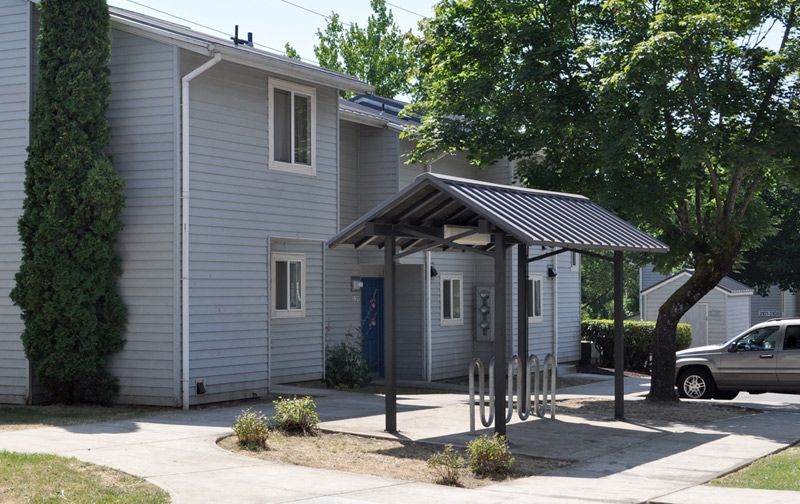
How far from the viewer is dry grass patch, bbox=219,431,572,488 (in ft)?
35.3

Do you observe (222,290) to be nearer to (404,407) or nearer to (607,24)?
(404,407)

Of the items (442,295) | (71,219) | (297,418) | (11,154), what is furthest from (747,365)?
(11,154)

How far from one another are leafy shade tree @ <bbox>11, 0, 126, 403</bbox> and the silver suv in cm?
1122

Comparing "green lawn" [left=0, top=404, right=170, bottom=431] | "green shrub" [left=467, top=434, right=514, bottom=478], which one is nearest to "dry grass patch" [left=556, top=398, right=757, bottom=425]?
"green shrub" [left=467, top=434, right=514, bottom=478]

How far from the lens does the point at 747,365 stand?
19141mm

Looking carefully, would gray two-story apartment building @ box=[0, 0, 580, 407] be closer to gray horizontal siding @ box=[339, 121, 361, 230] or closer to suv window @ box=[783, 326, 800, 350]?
gray horizontal siding @ box=[339, 121, 361, 230]

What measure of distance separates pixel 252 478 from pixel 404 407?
713cm

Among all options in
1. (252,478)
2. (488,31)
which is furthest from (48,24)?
(252,478)

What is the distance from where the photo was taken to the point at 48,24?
1620 centimetres

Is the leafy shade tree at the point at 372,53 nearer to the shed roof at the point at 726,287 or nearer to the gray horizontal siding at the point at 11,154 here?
the shed roof at the point at 726,287

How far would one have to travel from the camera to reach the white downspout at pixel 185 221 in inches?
629

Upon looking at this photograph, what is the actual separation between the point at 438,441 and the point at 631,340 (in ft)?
56.5

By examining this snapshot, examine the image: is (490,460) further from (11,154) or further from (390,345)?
(11,154)

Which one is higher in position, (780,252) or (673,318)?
(780,252)
